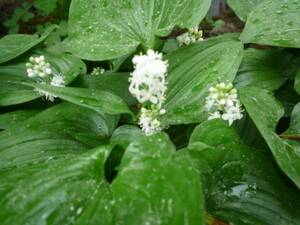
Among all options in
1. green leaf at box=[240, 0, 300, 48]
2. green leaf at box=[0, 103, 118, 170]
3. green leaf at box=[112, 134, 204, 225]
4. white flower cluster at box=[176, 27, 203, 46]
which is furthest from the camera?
white flower cluster at box=[176, 27, 203, 46]

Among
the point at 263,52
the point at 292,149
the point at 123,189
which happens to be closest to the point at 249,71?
the point at 263,52

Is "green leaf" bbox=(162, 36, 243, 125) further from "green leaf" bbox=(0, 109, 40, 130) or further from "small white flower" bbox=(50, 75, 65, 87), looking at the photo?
"green leaf" bbox=(0, 109, 40, 130)

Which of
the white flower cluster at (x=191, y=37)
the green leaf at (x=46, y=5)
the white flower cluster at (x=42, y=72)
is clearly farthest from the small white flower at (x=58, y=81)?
the green leaf at (x=46, y=5)

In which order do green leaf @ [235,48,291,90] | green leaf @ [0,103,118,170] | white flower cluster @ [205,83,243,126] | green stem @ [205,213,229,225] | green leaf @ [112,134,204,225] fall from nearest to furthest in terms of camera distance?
green leaf @ [112,134,204,225] < green stem @ [205,213,229,225] < white flower cluster @ [205,83,243,126] < green leaf @ [0,103,118,170] < green leaf @ [235,48,291,90]

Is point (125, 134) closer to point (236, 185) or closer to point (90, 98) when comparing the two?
point (90, 98)

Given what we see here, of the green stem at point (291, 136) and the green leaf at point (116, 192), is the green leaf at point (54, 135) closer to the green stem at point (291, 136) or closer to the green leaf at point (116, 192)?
the green leaf at point (116, 192)

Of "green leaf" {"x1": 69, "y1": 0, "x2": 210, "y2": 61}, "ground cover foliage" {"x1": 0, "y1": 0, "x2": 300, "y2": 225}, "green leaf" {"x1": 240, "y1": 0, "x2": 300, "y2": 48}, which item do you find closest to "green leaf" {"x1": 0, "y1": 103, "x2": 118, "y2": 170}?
"ground cover foliage" {"x1": 0, "y1": 0, "x2": 300, "y2": 225}

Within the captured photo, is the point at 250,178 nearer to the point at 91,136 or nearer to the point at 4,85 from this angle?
the point at 91,136
